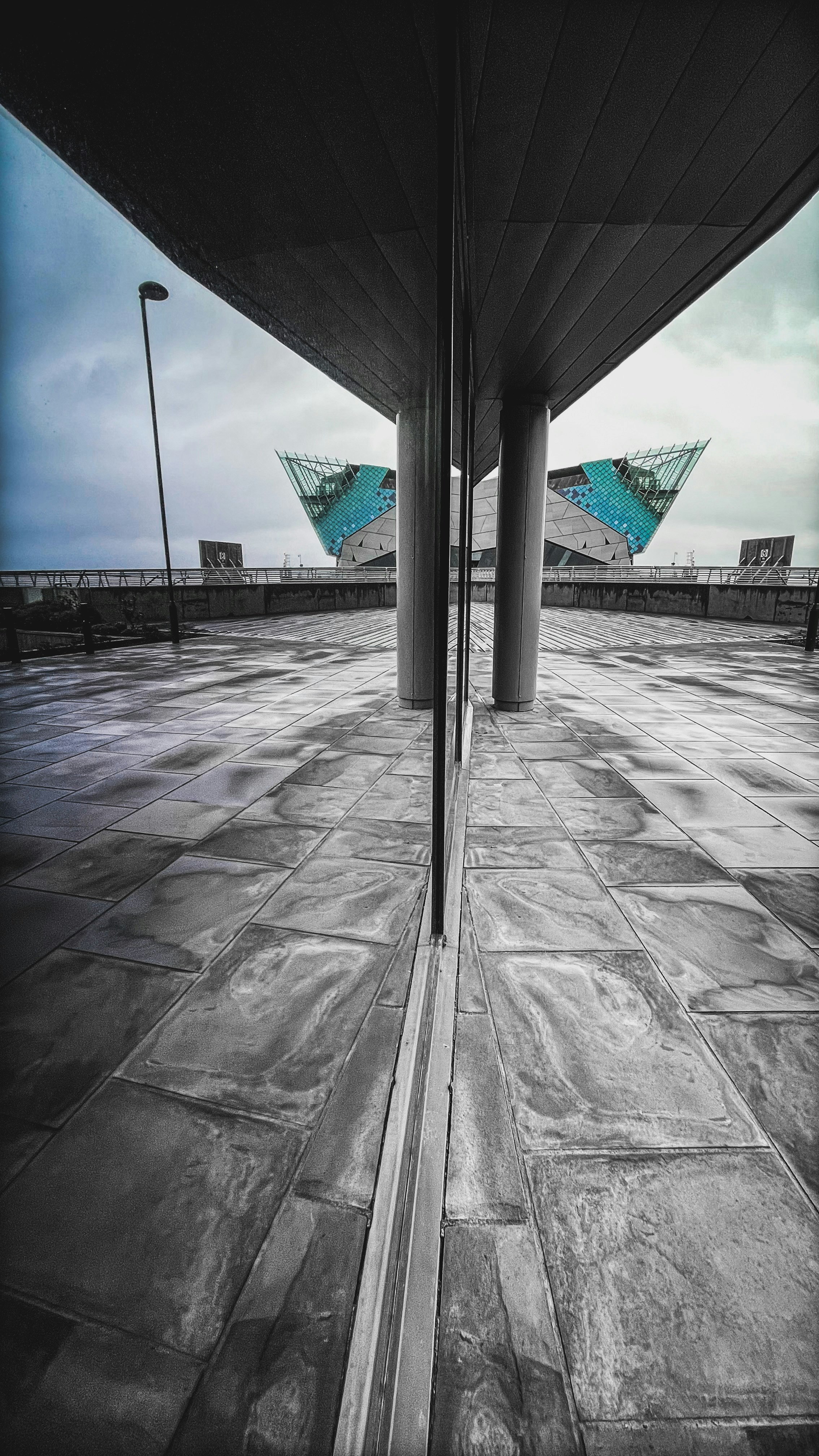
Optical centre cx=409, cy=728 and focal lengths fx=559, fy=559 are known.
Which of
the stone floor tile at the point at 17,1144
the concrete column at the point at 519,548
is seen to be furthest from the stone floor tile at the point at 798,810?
the stone floor tile at the point at 17,1144

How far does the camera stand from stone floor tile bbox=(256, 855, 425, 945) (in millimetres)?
2539

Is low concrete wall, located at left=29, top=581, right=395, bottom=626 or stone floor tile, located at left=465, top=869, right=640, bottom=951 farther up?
low concrete wall, located at left=29, top=581, right=395, bottom=626

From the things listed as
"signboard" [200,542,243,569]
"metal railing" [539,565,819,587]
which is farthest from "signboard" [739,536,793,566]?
"signboard" [200,542,243,569]

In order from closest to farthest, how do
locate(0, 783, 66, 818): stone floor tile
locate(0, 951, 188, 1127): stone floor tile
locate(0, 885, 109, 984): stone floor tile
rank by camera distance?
locate(0, 951, 188, 1127): stone floor tile → locate(0, 885, 109, 984): stone floor tile → locate(0, 783, 66, 818): stone floor tile

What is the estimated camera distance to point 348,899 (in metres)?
2.76

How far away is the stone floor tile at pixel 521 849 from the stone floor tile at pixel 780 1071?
1.16 meters

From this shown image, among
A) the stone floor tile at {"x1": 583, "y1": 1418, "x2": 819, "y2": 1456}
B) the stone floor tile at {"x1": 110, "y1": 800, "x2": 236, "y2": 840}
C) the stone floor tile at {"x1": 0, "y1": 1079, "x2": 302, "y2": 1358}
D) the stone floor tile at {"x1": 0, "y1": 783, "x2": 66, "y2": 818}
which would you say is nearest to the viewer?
the stone floor tile at {"x1": 583, "y1": 1418, "x2": 819, "y2": 1456}

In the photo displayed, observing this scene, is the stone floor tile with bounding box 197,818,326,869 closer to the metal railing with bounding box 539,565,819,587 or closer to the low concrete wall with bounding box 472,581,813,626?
the low concrete wall with bounding box 472,581,813,626

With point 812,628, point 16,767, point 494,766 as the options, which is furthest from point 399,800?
point 812,628

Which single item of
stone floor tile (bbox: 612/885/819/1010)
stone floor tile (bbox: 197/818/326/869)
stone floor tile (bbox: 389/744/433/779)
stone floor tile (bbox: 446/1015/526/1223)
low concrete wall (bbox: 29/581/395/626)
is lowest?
stone floor tile (bbox: 446/1015/526/1223)

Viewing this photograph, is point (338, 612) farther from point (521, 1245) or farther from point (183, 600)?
point (521, 1245)

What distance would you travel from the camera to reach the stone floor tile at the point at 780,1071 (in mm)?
1542

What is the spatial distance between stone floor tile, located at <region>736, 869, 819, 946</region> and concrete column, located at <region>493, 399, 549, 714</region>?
13.3 feet

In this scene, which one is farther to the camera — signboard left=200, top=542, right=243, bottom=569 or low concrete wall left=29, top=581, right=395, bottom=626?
signboard left=200, top=542, right=243, bottom=569
